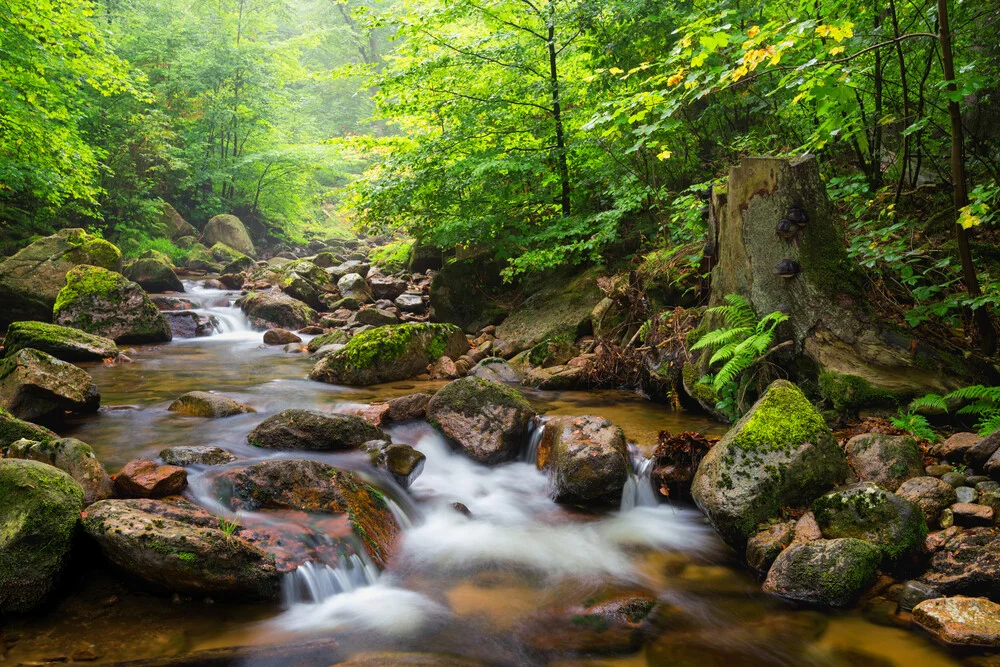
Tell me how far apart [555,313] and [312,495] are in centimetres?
604

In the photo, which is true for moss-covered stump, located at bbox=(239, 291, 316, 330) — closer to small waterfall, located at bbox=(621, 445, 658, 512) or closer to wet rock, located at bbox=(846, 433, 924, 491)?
small waterfall, located at bbox=(621, 445, 658, 512)

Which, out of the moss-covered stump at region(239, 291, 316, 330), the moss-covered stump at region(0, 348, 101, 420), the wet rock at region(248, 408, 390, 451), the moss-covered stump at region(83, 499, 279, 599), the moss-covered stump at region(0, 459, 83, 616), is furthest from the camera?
the moss-covered stump at region(239, 291, 316, 330)

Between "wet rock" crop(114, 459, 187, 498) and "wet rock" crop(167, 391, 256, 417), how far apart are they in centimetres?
222

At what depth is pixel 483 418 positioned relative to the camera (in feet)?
19.9

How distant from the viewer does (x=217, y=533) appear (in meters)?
3.43

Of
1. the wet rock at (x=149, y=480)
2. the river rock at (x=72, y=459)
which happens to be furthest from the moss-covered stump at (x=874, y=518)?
the river rock at (x=72, y=459)

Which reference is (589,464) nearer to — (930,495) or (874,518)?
(874,518)

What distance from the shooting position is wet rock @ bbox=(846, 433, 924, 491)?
386 centimetres

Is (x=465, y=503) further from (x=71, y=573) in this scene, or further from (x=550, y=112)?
(x=550, y=112)

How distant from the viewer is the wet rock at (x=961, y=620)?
2857 mm

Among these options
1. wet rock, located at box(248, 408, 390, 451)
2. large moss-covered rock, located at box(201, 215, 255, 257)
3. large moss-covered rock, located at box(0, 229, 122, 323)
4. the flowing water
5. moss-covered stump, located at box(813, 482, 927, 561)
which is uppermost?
large moss-covered rock, located at box(201, 215, 255, 257)

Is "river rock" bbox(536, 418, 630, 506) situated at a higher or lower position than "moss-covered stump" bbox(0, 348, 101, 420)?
lower

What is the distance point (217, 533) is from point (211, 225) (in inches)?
919

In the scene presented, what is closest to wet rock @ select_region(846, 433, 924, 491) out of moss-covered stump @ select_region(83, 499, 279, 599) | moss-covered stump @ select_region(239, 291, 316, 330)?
moss-covered stump @ select_region(83, 499, 279, 599)
